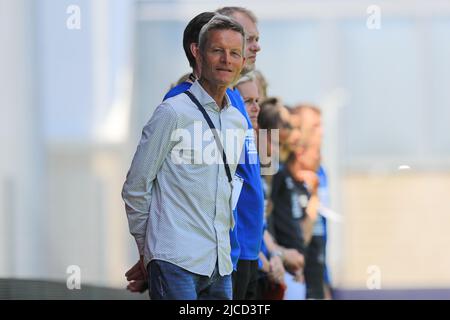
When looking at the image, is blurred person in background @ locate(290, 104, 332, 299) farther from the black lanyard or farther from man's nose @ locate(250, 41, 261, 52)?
the black lanyard

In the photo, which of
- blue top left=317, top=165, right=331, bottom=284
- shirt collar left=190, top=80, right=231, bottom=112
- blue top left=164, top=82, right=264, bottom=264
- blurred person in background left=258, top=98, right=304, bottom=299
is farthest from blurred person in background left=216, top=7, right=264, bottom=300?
blue top left=317, top=165, right=331, bottom=284

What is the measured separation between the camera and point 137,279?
4266 millimetres

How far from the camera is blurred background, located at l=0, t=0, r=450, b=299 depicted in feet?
14.3

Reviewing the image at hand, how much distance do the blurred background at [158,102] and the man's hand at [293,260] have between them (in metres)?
0.12

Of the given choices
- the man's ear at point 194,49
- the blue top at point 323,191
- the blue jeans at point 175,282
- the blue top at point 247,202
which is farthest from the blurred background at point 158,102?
the blue jeans at point 175,282

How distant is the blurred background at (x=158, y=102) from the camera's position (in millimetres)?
4344

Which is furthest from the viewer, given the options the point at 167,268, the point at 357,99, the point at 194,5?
the point at 357,99

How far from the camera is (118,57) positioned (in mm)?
4441

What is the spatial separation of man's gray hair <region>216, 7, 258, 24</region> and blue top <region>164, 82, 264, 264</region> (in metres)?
0.28

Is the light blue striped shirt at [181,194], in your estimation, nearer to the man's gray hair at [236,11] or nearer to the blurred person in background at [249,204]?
the blurred person in background at [249,204]

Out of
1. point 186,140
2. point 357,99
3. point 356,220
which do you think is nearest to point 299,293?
point 356,220

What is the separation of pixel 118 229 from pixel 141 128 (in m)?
0.36

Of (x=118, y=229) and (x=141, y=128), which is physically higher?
(x=141, y=128)

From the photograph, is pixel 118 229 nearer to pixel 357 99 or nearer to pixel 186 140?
pixel 186 140
